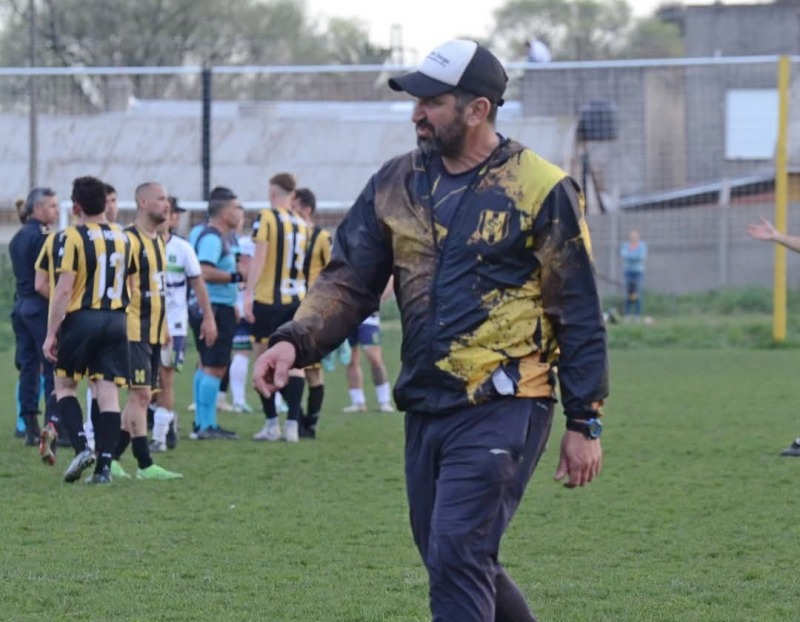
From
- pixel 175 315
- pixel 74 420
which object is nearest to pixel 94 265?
pixel 74 420

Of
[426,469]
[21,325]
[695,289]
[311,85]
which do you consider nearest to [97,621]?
[426,469]

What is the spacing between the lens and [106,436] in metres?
9.59

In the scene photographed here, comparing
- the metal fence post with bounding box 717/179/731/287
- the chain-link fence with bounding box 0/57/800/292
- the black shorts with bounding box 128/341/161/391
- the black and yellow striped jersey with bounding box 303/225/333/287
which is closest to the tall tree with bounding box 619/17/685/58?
the chain-link fence with bounding box 0/57/800/292

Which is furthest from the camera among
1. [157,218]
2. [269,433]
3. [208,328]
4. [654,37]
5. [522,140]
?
[654,37]

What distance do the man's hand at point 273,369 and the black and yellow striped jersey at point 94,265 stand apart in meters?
4.98

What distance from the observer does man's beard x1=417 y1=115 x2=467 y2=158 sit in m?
4.63

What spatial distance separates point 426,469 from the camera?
468 cm

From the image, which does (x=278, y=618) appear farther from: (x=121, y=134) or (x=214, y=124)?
(x=214, y=124)

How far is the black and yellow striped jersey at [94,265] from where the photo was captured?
9391mm

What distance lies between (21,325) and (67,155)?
1692 cm

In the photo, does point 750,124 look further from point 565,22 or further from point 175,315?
point 565,22

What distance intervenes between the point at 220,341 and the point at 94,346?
3.04m

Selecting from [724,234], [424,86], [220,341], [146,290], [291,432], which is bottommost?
[291,432]

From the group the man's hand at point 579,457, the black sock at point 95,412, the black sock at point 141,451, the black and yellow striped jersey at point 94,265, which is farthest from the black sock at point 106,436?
the man's hand at point 579,457
